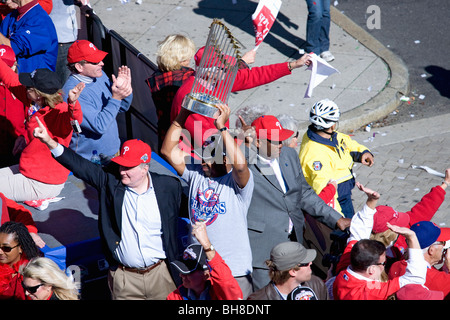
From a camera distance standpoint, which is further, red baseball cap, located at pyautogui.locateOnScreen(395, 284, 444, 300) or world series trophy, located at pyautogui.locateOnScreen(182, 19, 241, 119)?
world series trophy, located at pyautogui.locateOnScreen(182, 19, 241, 119)

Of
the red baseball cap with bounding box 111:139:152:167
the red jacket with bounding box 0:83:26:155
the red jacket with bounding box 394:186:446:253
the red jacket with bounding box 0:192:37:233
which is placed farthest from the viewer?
the red jacket with bounding box 0:83:26:155

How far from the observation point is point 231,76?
5301mm

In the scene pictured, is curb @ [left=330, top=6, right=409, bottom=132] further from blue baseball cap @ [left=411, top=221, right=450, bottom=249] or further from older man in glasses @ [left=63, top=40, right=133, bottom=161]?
blue baseball cap @ [left=411, top=221, right=450, bottom=249]

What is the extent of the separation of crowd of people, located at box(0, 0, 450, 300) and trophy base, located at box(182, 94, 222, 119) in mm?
62

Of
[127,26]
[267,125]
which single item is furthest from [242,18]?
[267,125]

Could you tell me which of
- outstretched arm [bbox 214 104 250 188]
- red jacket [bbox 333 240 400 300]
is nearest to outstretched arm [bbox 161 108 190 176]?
outstretched arm [bbox 214 104 250 188]

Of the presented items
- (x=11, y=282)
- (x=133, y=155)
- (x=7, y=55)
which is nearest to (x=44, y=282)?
(x=11, y=282)

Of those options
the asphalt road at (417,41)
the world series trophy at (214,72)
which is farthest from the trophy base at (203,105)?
the asphalt road at (417,41)

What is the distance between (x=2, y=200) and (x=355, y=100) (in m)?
5.35

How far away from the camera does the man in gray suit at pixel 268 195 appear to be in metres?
5.25

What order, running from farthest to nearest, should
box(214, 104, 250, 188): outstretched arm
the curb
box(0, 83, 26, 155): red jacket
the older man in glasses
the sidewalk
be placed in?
the sidewalk < the curb < box(0, 83, 26, 155): red jacket < the older man in glasses < box(214, 104, 250, 188): outstretched arm

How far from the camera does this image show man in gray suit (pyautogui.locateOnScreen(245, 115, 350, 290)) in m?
5.25

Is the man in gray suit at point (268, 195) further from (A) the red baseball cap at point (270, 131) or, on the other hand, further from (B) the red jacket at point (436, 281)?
(B) the red jacket at point (436, 281)

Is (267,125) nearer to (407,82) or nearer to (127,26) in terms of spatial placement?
(407,82)
